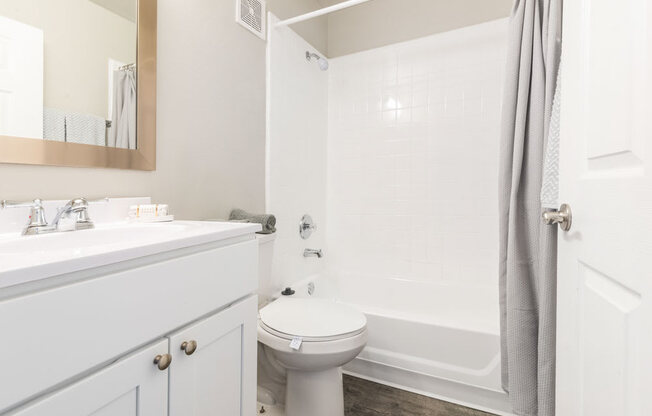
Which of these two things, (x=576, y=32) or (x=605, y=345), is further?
(x=576, y=32)

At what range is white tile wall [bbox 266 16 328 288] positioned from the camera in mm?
1944

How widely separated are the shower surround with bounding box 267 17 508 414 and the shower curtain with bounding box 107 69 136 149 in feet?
2.68

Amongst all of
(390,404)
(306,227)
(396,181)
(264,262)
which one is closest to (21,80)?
(264,262)

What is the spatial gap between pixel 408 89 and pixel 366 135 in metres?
0.43

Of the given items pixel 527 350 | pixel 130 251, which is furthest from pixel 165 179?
pixel 527 350

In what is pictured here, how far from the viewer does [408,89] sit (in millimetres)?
2334

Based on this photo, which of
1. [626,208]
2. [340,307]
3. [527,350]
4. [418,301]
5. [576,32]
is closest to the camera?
[626,208]

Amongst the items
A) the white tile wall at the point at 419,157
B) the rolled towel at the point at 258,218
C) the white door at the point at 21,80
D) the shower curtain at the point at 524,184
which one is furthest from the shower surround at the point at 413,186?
the white door at the point at 21,80

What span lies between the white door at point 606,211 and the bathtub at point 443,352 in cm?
77

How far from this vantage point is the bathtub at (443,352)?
1.58 m

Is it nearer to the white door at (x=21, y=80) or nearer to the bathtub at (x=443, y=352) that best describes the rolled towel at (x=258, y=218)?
the bathtub at (x=443, y=352)

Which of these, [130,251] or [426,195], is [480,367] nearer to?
[426,195]

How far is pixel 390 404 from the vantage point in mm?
1626

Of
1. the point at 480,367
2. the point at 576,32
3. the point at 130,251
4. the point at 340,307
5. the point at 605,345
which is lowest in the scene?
the point at 480,367
